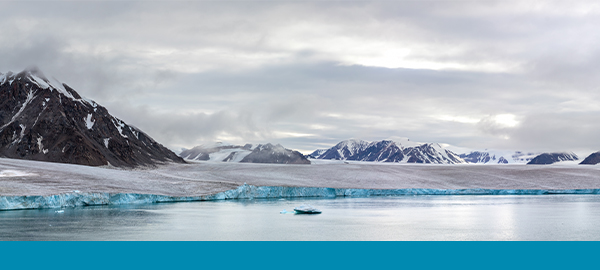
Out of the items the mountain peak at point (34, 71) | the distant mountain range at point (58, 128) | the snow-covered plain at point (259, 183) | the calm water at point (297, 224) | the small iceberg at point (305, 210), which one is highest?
the mountain peak at point (34, 71)

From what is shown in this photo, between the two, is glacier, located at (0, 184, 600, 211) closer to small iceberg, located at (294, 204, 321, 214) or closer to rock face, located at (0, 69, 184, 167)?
small iceberg, located at (294, 204, 321, 214)

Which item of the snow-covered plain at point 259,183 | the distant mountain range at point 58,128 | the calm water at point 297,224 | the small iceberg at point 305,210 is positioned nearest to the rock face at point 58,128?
the distant mountain range at point 58,128

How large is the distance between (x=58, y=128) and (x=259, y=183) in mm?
57211

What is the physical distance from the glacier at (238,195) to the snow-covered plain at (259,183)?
6 centimetres

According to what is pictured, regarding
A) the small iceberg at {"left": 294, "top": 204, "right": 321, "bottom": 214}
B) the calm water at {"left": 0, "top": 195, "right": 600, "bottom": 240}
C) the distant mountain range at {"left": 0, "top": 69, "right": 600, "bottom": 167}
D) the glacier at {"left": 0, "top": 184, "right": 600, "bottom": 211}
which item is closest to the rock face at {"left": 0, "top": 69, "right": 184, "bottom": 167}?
the distant mountain range at {"left": 0, "top": 69, "right": 600, "bottom": 167}

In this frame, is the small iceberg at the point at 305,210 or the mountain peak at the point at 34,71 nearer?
the small iceberg at the point at 305,210

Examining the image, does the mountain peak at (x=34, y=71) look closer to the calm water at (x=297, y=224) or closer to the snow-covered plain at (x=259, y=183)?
the snow-covered plain at (x=259, y=183)

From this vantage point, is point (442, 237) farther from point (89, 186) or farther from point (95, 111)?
point (95, 111)

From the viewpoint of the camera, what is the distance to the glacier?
37.5 metres

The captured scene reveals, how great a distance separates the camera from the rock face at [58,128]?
101 meters

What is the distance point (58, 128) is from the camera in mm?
105312

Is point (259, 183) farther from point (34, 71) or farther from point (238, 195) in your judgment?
point (34, 71)

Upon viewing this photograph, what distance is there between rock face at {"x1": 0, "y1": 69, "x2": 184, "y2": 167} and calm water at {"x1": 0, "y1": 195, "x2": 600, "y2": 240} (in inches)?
Result: 2667

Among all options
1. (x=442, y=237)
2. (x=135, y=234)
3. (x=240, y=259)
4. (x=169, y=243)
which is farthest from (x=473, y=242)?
(x=135, y=234)
